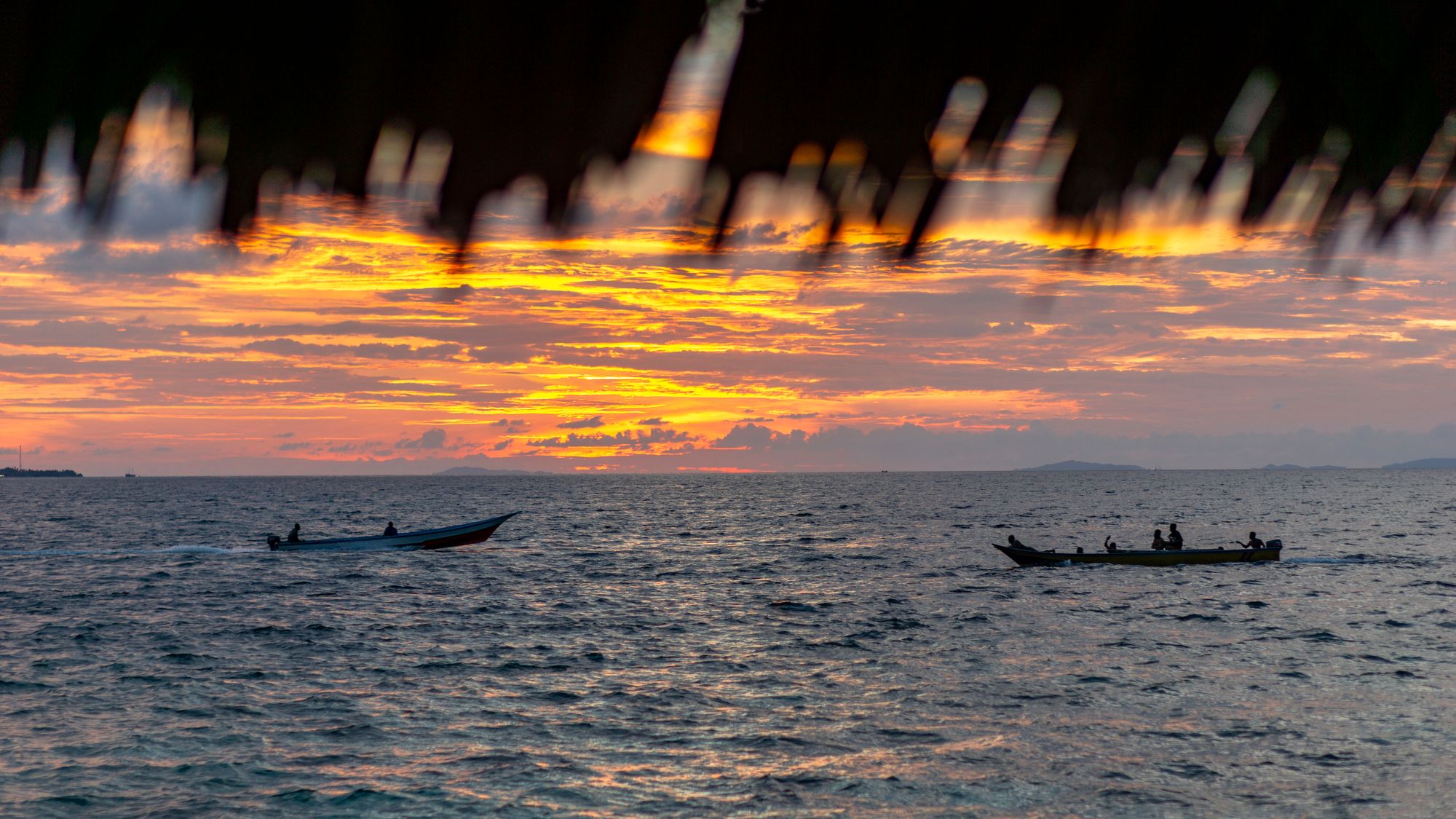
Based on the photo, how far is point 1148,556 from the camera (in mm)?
57219

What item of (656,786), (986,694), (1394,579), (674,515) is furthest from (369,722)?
(674,515)

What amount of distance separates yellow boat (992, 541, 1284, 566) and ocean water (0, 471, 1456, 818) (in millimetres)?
812

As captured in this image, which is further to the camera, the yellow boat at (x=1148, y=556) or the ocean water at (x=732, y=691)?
the yellow boat at (x=1148, y=556)

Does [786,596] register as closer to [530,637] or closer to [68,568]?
[530,637]

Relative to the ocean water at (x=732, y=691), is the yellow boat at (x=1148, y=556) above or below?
above

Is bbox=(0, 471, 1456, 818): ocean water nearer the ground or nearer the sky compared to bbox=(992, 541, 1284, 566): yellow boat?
nearer the ground

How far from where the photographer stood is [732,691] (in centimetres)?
2705

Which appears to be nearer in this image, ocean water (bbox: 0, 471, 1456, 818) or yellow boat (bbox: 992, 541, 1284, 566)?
ocean water (bbox: 0, 471, 1456, 818)

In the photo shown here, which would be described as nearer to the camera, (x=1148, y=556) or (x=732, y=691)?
(x=732, y=691)

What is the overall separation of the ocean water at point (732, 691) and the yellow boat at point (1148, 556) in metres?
0.81

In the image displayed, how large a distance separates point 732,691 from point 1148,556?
37169 mm

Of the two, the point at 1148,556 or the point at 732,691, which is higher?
the point at 1148,556

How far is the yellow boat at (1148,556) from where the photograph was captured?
57.2m

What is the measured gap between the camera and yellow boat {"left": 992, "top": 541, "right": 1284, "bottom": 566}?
57156 millimetres
